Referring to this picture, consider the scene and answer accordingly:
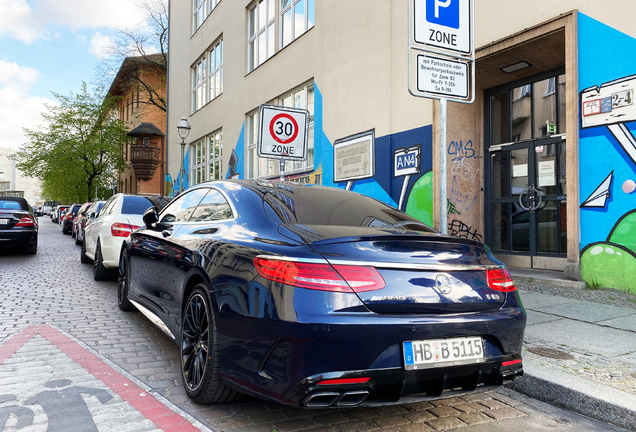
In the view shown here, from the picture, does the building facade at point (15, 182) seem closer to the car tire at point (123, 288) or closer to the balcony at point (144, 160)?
the balcony at point (144, 160)

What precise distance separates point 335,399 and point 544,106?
7.38 meters

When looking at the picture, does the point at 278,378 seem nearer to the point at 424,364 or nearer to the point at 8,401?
the point at 424,364

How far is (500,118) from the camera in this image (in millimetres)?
9203

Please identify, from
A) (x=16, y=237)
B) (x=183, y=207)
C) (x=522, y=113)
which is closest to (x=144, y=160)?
(x=16, y=237)

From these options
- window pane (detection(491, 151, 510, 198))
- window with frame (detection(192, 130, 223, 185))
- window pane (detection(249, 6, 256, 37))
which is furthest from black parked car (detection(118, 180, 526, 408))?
window with frame (detection(192, 130, 223, 185))

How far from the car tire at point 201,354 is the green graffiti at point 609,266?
5403mm

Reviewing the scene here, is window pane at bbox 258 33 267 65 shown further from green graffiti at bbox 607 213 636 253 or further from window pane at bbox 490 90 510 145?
green graffiti at bbox 607 213 636 253

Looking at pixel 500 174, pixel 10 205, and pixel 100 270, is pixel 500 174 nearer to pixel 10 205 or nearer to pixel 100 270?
pixel 100 270

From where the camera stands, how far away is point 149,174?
116ft

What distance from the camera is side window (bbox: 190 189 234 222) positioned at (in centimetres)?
355

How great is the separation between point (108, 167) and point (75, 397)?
140 ft

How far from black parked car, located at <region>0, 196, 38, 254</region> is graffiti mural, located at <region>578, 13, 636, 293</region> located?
1255 cm

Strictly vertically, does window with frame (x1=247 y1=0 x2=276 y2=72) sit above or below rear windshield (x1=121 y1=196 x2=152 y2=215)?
above

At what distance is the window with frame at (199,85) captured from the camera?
23125 millimetres
